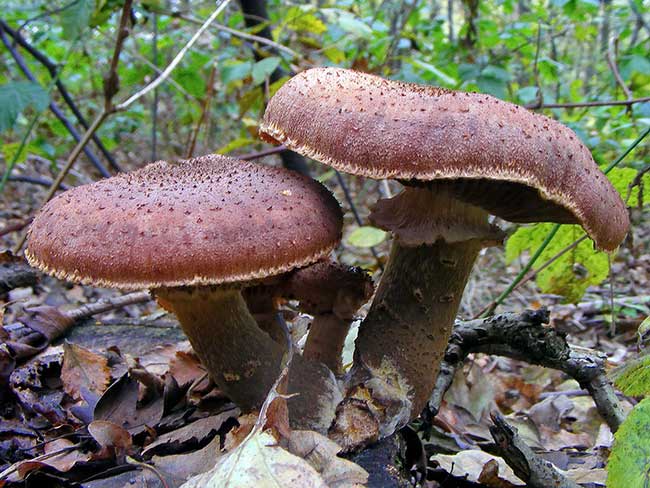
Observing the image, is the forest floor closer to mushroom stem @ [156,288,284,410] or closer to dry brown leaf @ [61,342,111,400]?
dry brown leaf @ [61,342,111,400]

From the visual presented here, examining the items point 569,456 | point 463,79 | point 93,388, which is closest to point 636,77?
point 463,79

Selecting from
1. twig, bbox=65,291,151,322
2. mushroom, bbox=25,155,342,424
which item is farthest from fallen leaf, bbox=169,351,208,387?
twig, bbox=65,291,151,322

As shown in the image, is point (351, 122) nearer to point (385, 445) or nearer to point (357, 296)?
point (357, 296)

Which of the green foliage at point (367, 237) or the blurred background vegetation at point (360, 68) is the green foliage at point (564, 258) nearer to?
the blurred background vegetation at point (360, 68)

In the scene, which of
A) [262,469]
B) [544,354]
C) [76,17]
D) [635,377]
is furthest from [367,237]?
[262,469]

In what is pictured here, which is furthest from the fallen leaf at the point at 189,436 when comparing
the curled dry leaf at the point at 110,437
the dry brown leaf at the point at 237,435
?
the dry brown leaf at the point at 237,435

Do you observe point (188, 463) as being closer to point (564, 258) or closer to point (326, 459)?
point (326, 459)
